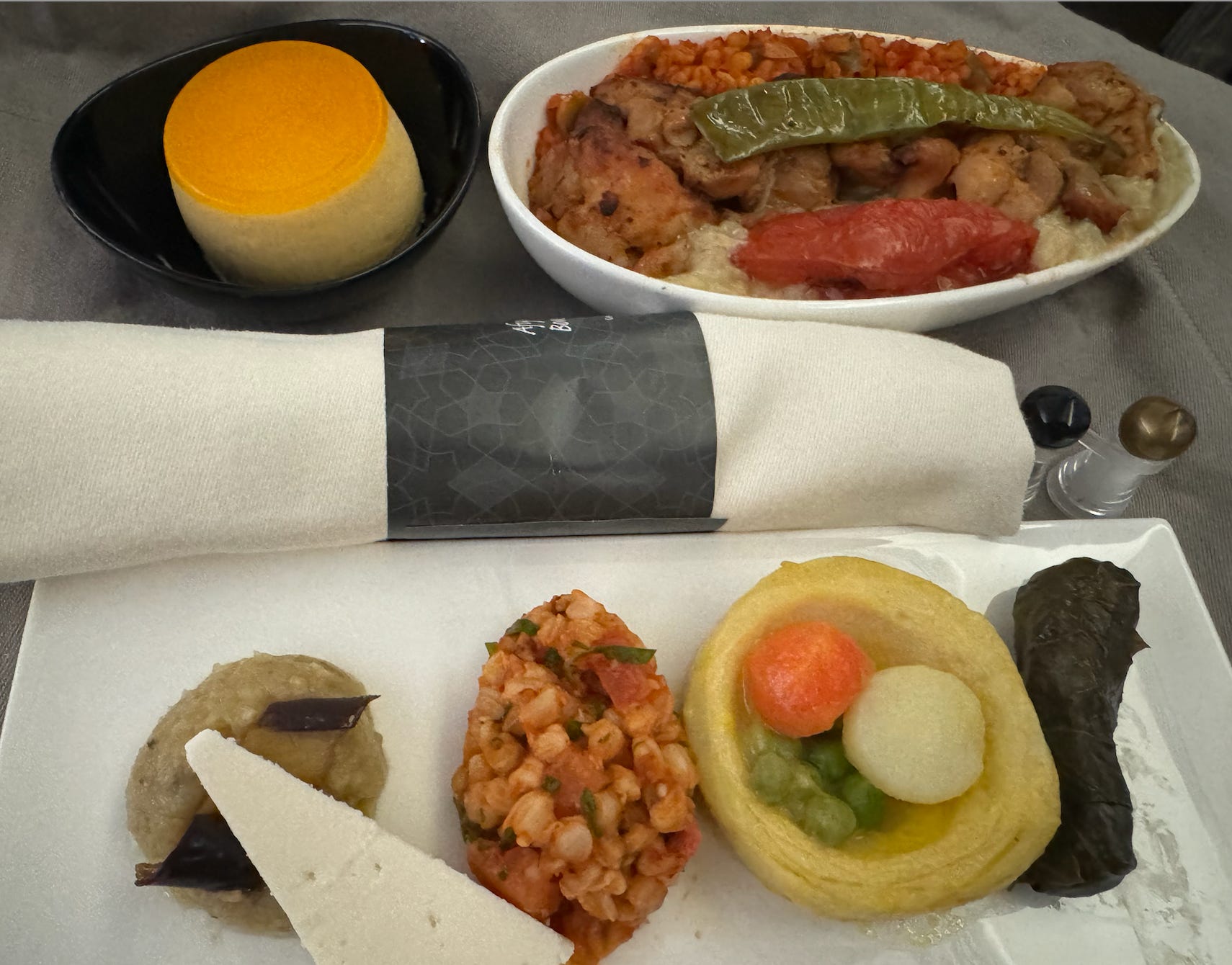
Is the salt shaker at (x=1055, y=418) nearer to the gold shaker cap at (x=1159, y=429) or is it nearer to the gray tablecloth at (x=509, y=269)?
the gold shaker cap at (x=1159, y=429)

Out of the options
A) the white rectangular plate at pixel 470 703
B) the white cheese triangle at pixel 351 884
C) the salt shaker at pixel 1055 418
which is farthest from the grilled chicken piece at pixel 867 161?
the white cheese triangle at pixel 351 884

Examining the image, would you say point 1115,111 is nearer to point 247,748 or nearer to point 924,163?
point 924,163

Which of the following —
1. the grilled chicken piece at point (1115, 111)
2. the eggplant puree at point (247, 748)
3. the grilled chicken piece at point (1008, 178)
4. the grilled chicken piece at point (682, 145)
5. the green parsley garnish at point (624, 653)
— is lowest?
the eggplant puree at point (247, 748)

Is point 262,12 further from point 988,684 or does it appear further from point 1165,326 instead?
point 1165,326

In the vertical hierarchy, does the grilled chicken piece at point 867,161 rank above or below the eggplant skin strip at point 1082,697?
above

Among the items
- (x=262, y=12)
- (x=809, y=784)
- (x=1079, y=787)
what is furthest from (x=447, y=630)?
(x=262, y=12)

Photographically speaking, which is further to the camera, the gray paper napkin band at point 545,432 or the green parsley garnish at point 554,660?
the gray paper napkin band at point 545,432

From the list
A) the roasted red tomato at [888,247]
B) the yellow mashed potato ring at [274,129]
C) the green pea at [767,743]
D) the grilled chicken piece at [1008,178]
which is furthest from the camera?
the grilled chicken piece at [1008,178]

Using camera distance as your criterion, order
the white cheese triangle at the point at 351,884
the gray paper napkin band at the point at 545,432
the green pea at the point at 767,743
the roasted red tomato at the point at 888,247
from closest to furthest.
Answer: the white cheese triangle at the point at 351,884 < the green pea at the point at 767,743 < the gray paper napkin band at the point at 545,432 < the roasted red tomato at the point at 888,247
